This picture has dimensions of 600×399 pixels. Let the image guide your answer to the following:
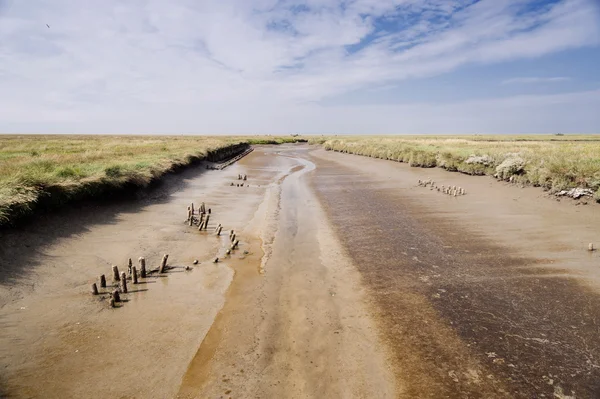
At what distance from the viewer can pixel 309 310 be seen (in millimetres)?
8328

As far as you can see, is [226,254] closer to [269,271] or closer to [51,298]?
[269,271]

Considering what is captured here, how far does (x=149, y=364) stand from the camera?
631 centimetres

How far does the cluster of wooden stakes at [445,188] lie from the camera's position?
21.6 m

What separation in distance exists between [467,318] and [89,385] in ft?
25.0

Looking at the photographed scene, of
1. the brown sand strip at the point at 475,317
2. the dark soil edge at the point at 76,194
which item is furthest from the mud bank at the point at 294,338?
the dark soil edge at the point at 76,194

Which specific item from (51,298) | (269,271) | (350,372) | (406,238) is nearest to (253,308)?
(269,271)

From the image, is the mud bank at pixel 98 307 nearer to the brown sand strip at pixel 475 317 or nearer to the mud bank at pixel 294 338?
the mud bank at pixel 294 338

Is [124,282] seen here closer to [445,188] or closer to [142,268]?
[142,268]

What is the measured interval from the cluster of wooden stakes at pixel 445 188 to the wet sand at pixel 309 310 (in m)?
5.80

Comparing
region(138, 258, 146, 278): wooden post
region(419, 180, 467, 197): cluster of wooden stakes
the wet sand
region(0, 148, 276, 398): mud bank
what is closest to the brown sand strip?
the wet sand

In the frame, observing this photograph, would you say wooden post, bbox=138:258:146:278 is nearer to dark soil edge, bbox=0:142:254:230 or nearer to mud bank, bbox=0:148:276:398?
mud bank, bbox=0:148:276:398

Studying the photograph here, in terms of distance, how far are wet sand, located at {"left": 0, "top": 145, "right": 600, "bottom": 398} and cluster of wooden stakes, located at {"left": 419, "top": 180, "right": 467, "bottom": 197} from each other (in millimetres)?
5800

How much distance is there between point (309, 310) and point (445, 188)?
17698 mm

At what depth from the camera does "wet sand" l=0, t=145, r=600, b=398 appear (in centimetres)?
597
